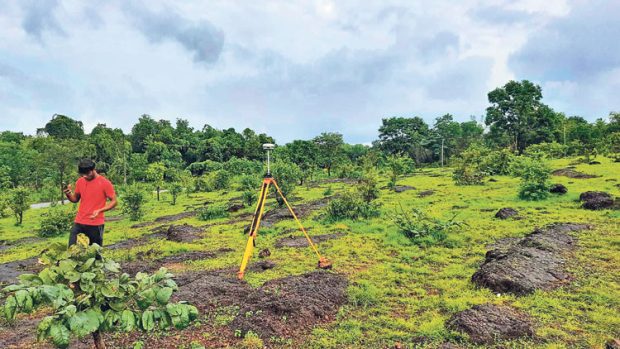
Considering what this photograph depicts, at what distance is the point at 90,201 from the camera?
7801mm

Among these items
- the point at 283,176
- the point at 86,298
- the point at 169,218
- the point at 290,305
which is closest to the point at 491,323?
the point at 290,305

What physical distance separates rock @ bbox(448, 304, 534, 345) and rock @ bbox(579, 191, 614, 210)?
12321mm

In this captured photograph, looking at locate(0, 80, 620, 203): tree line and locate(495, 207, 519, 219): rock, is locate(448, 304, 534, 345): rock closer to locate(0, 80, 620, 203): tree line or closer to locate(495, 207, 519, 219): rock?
locate(495, 207, 519, 219): rock

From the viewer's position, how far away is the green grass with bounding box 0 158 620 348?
6.37 metres

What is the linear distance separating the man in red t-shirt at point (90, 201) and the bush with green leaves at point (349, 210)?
10.9m

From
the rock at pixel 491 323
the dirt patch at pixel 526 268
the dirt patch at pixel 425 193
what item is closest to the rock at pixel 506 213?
the dirt patch at pixel 526 268

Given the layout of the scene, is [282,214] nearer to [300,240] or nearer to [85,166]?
[300,240]

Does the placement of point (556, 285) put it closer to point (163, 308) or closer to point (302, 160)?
point (163, 308)

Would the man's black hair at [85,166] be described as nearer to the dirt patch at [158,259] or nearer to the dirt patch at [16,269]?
the dirt patch at [158,259]

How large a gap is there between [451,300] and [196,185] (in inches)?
1495

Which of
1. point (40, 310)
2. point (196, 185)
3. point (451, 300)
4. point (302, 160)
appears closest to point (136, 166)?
point (196, 185)

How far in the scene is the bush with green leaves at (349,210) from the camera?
1753 cm

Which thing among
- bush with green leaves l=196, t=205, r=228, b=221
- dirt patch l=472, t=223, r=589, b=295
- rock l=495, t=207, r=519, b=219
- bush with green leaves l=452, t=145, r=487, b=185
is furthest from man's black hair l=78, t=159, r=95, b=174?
bush with green leaves l=452, t=145, r=487, b=185

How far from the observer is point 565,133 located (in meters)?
57.3
